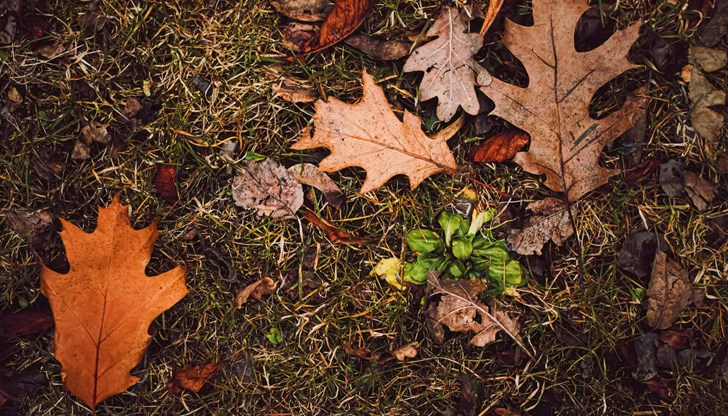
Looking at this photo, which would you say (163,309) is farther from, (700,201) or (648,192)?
(700,201)

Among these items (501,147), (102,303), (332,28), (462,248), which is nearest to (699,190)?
(501,147)

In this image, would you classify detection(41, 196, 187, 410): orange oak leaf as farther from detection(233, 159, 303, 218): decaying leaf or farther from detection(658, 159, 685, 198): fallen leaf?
detection(658, 159, 685, 198): fallen leaf

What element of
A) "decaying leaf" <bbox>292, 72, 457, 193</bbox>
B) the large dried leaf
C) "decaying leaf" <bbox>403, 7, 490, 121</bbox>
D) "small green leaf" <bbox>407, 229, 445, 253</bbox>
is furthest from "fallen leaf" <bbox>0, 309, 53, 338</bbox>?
the large dried leaf

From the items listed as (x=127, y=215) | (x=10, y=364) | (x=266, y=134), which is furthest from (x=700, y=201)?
(x=10, y=364)

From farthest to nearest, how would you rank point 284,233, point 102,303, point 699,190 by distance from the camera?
1. point 284,233
2. point 699,190
3. point 102,303

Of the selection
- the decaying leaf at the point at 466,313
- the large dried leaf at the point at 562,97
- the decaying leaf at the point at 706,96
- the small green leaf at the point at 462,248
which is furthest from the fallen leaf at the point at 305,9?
the decaying leaf at the point at 706,96

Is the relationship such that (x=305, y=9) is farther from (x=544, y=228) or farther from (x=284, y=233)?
(x=544, y=228)
